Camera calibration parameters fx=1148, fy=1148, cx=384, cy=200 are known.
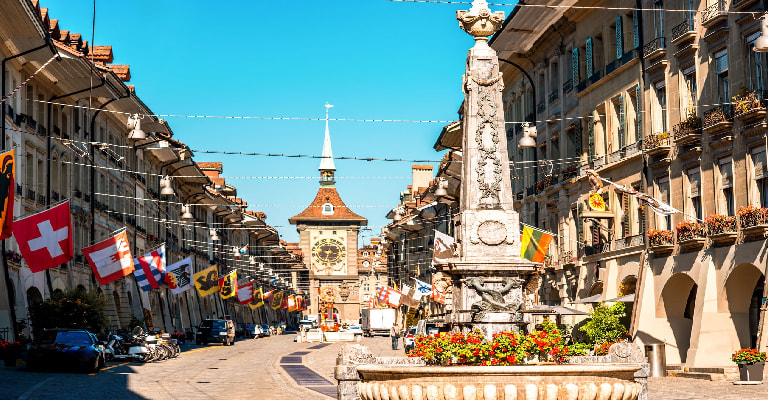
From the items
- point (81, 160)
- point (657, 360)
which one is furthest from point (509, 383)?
point (81, 160)

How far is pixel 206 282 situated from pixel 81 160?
1200 cm

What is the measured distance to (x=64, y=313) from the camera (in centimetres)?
4100

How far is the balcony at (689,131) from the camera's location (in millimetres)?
34594

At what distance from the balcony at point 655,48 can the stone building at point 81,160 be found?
18.2 metres

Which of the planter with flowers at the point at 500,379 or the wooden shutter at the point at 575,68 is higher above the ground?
the wooden shutter at the point at 575,68

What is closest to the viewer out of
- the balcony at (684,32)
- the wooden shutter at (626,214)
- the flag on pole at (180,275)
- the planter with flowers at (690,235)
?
the planter with flowers at (690,235)

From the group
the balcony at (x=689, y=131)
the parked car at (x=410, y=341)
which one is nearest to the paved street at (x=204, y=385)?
the balcony at (x=689, y=131)

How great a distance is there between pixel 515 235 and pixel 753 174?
10572mm

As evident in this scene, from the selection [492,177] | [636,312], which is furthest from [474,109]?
[636,312]

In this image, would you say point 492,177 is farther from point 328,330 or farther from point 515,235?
point 328,330

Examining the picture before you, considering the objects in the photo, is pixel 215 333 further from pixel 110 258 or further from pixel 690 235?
pixel 690 235

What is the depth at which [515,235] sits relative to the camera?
24109 mm

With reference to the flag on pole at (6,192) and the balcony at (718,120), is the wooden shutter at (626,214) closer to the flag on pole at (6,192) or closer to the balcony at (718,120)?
the balcony at (718,120)

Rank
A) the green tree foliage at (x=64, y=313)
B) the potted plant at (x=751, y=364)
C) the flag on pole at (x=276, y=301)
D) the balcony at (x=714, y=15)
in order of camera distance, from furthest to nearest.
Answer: the flag on pole at (x=276, y=301), the green tree foliage at (x=64, y=313), the balcony at (x=714, y=15), the potted plant at (x=751, y=364)
